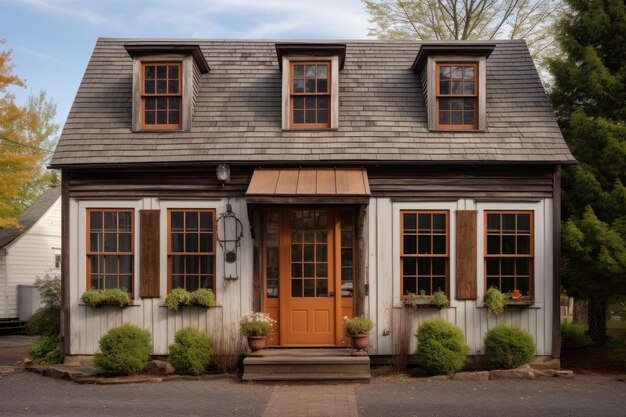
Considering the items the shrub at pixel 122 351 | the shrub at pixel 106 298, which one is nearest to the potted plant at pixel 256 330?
the shrub at pixel 122 351

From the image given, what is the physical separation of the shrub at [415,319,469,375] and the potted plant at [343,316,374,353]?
95 centimetres

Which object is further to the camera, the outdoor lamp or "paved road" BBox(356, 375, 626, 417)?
the outdoor lamp

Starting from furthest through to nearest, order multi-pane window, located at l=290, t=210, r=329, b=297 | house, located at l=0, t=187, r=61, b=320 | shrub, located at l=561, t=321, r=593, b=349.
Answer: house, located at l=0, t=187, r=61, b=320 < shrub, located at l=561, t=321, r=593, b=349 < multi-pane window, located at l=290, t=210, r=329, b=297

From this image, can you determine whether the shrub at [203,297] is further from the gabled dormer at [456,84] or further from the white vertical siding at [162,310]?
the gabled dormer at [456,84]

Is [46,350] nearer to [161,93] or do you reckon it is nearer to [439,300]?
[161,93]

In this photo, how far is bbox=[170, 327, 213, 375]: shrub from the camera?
38.4 ft

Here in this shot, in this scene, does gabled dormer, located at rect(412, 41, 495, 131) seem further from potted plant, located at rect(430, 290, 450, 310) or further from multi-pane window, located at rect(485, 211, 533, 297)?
potted plant, located at rect(430, 290, 450, 310)

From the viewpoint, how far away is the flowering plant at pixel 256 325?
11695 millimetres

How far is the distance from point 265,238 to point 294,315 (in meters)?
1.53

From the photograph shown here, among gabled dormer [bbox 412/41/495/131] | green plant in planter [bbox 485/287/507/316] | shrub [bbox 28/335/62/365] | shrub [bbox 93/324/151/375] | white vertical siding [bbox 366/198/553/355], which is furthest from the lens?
gabled dormer [bbox 412/41/495/131]

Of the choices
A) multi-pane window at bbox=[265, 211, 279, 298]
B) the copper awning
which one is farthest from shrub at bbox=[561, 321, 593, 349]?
multi-pane window at bbox=[265, 211, 279, 298]

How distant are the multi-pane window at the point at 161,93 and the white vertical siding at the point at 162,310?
1.90m

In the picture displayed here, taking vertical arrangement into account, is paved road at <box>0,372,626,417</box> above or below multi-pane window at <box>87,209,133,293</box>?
below

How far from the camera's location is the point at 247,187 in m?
12.8
